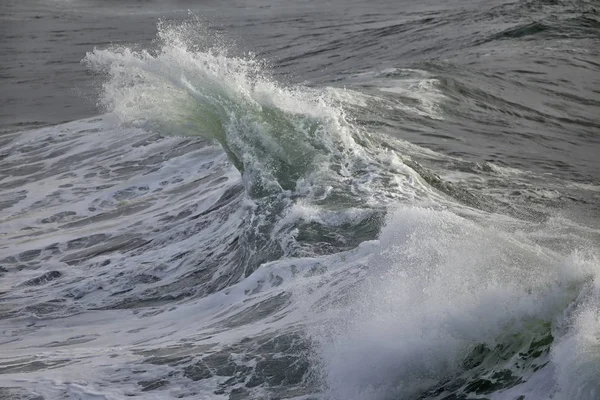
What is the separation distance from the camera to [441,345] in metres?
6.57

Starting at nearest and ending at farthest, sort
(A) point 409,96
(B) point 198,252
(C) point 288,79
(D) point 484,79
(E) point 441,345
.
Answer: (E) point 441,345 < (B) point 198,252 < (A) point 409,96 < (D) point 484,79 < (C) point 288,79

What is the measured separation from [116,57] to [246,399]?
8.94 metres

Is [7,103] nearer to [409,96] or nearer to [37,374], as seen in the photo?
[409,96]

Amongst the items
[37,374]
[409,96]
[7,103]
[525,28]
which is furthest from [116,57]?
[525,28]

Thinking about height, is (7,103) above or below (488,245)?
above

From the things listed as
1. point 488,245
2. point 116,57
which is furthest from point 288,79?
point 488,245

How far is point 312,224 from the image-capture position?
31.6ft

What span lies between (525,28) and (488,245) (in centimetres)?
1541

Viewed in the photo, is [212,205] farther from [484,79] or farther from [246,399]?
[484,79]

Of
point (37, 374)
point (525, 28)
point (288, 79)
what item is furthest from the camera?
point (525, 28)

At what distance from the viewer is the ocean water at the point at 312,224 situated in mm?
6617

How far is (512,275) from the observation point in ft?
22.9

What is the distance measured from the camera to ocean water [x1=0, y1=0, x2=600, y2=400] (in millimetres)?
6617

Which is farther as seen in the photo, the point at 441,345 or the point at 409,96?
the point at 409,96
